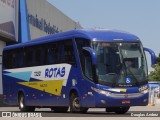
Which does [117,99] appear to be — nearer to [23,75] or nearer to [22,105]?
[23,75]

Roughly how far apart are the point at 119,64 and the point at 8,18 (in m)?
19.7

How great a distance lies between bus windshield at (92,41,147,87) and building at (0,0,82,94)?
17.4 metres

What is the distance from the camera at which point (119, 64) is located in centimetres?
2036

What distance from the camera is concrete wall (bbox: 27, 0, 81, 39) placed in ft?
146

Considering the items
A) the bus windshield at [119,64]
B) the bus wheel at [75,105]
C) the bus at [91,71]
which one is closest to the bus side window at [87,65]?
the bus at [91,71]

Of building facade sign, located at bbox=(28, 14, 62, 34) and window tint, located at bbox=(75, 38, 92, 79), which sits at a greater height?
building facade sign, located at bbox=(28, 14, 62, 34)

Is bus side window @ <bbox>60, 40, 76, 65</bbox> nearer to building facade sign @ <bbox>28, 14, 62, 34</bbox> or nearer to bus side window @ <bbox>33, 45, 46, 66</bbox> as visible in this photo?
bus side window @ <bbox>33, 45, 46, 66</bbox>

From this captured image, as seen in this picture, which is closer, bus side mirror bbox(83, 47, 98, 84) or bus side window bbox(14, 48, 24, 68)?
bus side mirror bbox(83, 47, 98, 84)

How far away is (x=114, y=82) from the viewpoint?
20.1 m

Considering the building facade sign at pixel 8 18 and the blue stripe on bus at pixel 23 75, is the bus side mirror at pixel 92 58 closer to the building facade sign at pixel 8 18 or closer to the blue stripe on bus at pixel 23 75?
the blue stripe on bus at pixel 23 75

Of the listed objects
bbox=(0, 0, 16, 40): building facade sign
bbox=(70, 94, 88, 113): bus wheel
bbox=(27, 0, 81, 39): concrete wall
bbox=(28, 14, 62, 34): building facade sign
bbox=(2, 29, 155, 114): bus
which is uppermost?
bbox=(27, 0, 81, 39): concrete wall

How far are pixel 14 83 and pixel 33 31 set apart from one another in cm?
1856

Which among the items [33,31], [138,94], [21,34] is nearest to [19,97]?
[138,94]

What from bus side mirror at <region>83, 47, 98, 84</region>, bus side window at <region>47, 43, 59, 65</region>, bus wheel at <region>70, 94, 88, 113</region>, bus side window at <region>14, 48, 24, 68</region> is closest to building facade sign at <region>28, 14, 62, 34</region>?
bus side window at <region>14, 48, 24, 68</region>
